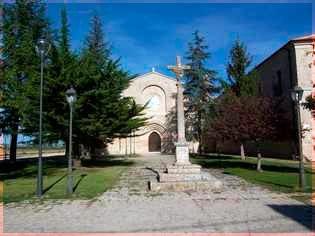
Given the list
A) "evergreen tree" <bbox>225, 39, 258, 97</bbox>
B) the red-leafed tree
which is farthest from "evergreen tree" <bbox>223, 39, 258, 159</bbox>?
the red-leafed tree

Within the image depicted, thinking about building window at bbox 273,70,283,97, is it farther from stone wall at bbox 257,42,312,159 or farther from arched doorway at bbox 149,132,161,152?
arched doorway at bbox 149,132,161,152

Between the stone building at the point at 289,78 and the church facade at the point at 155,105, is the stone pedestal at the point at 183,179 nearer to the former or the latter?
the stone building at the point at 289,78

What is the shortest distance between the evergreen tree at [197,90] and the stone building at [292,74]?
25.4ft

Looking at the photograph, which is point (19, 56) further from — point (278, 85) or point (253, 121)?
point (278, 85)

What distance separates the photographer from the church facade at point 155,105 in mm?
46969

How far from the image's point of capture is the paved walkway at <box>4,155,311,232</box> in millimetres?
7273

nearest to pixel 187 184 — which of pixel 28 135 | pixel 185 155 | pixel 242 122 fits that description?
pixel 185 155

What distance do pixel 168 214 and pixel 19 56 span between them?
68.7 ft

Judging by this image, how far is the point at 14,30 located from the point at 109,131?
1216 cm

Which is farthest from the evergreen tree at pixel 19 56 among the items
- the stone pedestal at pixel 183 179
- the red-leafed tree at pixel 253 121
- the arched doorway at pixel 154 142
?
the arched doorway at pixel 154 142

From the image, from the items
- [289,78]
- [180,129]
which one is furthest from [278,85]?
[180,129]

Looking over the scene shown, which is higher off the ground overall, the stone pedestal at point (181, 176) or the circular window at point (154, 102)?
the circular window at point (154, 102)

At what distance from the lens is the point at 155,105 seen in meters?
47.8

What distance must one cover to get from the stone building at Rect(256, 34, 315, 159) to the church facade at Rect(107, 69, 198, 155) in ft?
53.8
